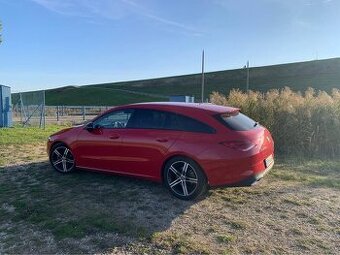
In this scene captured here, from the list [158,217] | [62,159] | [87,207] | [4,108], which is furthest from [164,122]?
[4,108]

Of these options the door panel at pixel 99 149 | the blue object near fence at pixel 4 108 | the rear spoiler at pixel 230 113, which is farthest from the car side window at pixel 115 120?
the blue object near fence at pixel 4 108

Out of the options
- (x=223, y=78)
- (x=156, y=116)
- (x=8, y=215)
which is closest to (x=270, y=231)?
(x=156, y=116)

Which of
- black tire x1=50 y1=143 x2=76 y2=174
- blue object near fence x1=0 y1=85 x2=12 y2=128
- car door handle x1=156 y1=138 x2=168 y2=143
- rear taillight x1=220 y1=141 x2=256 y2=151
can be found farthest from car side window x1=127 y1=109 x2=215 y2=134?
blue object near fence x1=0 y1=85 x2=12 y2=128

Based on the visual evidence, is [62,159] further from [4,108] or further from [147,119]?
[4,108]

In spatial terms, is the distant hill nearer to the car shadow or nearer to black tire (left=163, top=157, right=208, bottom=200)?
the car shadow

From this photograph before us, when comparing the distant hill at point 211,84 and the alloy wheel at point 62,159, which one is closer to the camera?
the alloy wheel at point 62,159

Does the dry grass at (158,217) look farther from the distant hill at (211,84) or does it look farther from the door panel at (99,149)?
the distant hill at (211,84)

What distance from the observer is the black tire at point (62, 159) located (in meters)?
8.02

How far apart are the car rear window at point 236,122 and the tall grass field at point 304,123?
14.9 ft

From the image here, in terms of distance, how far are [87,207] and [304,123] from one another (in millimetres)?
7168

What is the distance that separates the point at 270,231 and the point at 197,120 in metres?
2.10

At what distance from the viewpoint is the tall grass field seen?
10.8 meters

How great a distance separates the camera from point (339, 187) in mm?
7281

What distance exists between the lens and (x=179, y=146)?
20.6 feet
